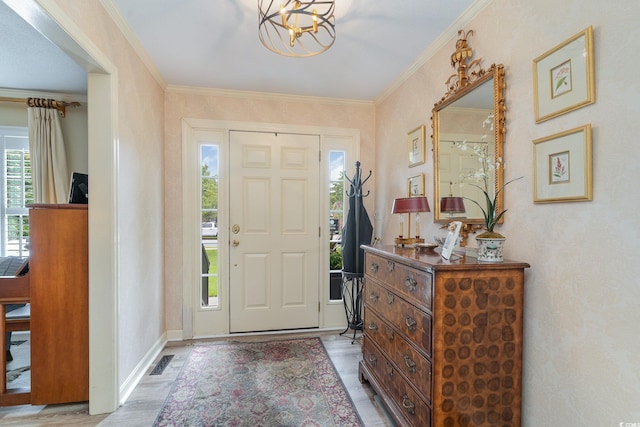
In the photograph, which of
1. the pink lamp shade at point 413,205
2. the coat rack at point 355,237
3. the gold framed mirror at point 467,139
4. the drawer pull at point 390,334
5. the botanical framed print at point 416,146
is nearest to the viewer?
the gold framed mirror at point 467,139

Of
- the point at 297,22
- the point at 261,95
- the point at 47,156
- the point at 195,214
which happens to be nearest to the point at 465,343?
the point at 297,22

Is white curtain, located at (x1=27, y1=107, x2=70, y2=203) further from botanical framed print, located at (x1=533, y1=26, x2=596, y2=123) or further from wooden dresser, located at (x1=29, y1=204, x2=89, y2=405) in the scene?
botanical framed print, located at (x1=533, y1=26, x2=596, y2=123)

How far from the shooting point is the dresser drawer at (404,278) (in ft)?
4.61

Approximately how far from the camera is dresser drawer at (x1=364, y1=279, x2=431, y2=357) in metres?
1.41

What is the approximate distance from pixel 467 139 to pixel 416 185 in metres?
0.67

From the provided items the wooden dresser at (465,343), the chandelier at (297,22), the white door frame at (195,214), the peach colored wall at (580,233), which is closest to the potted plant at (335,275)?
the white door frame at (195,214)

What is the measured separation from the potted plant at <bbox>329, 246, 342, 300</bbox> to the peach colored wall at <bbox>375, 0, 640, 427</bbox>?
6.44 feet

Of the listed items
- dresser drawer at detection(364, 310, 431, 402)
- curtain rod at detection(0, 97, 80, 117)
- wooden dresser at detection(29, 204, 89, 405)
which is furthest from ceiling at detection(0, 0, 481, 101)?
dresser drawer at detection(364, 310, 431, 402)

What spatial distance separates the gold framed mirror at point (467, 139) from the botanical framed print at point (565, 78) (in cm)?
23

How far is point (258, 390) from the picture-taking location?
83.9 inches

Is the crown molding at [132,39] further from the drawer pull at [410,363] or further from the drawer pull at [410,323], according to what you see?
the drawer pull at [410,363]

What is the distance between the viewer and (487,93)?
1714 mm

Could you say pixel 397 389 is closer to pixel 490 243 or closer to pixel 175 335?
pixel 490 243

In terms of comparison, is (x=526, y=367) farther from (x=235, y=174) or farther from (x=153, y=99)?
(x=153, y=99)
